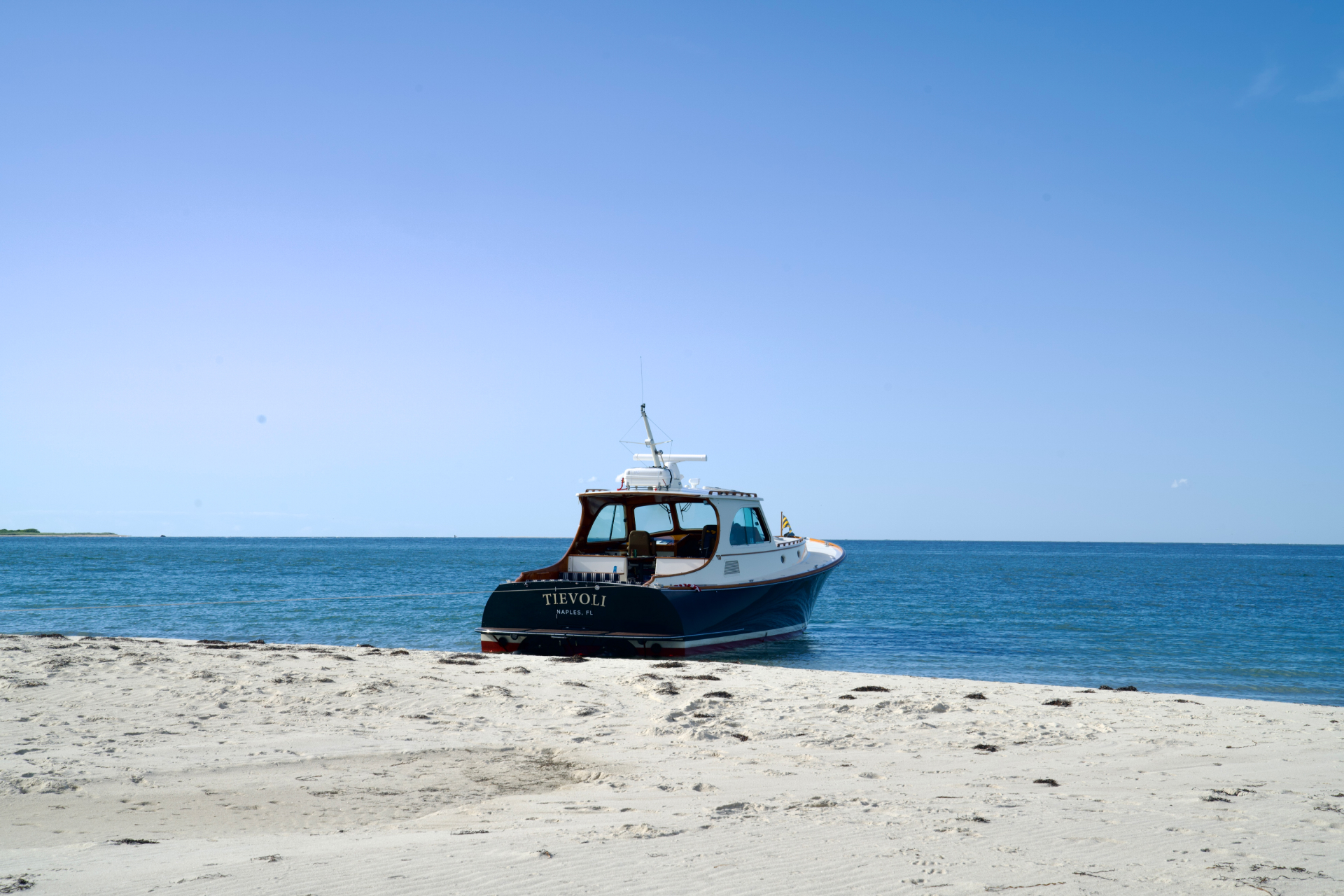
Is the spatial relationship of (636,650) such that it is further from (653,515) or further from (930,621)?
(930,621)

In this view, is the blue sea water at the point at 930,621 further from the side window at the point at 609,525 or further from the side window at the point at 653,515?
the side window at the point at 609,525

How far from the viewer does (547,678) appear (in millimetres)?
10914

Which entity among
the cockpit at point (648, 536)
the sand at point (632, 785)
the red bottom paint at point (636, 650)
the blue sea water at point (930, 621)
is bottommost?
the blue sea water at point (930, 621)

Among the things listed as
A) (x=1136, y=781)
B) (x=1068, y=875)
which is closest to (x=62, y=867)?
(x=1068, y=875)

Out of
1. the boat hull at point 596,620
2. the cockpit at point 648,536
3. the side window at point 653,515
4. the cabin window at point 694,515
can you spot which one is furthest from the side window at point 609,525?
the boat hull at point 596,620

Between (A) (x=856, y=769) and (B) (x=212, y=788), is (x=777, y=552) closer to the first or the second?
(A) (x=856, y=769)

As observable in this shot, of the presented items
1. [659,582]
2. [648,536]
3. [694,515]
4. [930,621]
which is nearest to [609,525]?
[648,536]

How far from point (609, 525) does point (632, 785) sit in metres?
11.7

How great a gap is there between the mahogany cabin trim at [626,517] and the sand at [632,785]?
5953mm

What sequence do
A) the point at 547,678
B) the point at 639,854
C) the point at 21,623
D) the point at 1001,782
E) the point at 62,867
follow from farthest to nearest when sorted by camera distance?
1. the point at 21,623
2. the point at 547,678
3. the point at 1001,782
4. the point at 639,854
5. the point at 62,867

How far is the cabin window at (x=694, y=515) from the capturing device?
1781 centimetres

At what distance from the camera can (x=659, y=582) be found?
50.7ft

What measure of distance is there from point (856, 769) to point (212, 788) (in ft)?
15.2

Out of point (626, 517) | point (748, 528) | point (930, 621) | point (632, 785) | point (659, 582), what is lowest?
point (930, 621)
